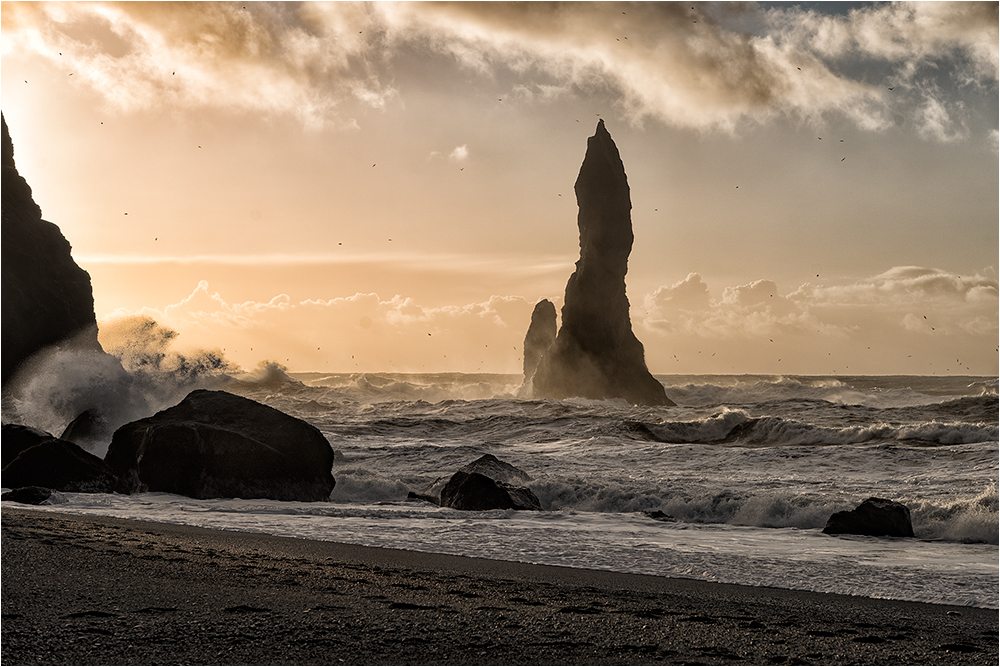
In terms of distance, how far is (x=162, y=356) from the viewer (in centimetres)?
2330

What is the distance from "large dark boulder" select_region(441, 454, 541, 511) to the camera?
10.1m

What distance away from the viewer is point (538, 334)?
66625 millimetres

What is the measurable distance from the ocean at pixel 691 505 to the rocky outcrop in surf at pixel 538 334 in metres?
43.1

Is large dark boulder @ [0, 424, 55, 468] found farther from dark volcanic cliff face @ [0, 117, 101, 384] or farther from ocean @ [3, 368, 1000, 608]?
dark volcanic cliff face @ [0, 117, 101, 384]

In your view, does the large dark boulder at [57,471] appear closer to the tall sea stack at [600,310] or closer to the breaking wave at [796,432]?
the breaking wave at [796,432]

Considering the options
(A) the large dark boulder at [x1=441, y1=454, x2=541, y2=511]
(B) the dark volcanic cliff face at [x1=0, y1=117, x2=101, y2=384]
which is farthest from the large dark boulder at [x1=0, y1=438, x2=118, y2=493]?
(B) the dark volcanic cliff face at [x1=0, y1=117, x2=101, y2=384]

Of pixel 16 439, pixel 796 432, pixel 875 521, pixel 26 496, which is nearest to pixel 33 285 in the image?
pixel 16 439

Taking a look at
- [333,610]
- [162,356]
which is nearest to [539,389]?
[162,356]

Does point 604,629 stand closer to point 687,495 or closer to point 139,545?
point 139,545

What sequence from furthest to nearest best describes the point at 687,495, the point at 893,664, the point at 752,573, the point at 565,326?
the point at 565,326, the point at 687,495, the point at 752,573, the point at 893,664

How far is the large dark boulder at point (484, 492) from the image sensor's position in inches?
396

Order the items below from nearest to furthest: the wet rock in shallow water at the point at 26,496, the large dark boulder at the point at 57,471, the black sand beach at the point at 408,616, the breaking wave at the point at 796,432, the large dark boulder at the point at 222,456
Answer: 1. the black sand beach at the point at 408,616
2. the wet rock in shallow water at the point at 26,496
3. the large dark boulder at the point at 57,471
4. the large dark boulder at the point at 222,456
5. the breaking wave at the point at 796,432

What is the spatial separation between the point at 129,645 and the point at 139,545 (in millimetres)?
3101

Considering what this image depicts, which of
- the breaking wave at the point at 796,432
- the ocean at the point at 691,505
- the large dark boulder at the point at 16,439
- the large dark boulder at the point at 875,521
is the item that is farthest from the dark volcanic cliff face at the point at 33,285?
the large dark boulder at the point at 875,521
